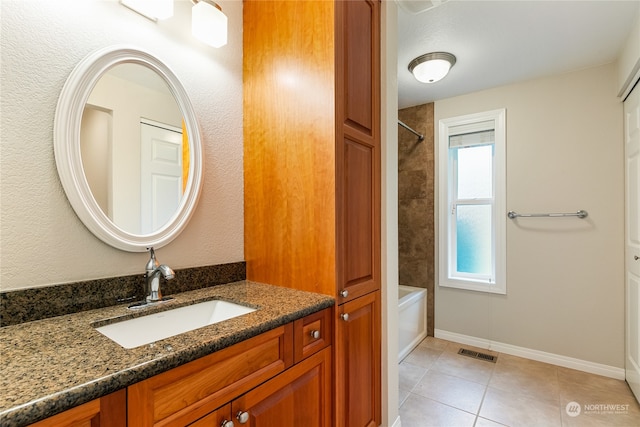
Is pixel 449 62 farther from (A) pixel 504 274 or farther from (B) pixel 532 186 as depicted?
(A) pixel 504 274

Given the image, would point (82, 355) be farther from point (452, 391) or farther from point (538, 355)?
point (538, 355)

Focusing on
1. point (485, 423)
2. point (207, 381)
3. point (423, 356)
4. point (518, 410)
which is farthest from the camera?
point (423, 356)

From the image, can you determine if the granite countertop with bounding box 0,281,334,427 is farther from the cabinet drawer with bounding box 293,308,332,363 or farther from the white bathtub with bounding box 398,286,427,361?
the white bathtub with bounding box 398,286,427,361

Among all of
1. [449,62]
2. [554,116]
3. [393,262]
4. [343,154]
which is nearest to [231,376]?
[343,154]

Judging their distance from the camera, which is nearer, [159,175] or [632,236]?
[159,175]

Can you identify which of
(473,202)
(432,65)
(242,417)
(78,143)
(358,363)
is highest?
(432,65)

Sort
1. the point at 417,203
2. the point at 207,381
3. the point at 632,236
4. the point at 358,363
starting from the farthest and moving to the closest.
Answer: the point at 417,203, the point at 632,236, the point at 358,363, the point at 207,381

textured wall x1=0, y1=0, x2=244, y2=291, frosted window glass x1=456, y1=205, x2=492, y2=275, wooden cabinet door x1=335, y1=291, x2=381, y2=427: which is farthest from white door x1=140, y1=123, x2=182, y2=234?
frosted window glass x1=456, y1=205, x2=492, y2=275

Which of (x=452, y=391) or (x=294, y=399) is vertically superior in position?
(x=294, y=399)

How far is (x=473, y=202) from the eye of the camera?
2793mm

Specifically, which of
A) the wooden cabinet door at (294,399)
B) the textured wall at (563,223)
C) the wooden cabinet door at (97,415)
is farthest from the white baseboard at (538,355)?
the wooden cabinet door at (97,415)

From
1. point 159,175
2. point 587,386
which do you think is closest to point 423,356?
point 587,386

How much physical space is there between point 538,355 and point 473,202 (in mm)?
1357

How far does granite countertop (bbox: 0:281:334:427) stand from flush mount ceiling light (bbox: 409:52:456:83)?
1899mm
